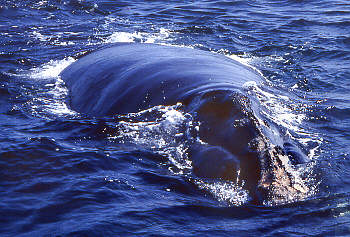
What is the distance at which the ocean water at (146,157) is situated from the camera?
4895 millimetres

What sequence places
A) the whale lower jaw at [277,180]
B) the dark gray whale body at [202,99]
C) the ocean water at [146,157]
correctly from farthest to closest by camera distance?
the dark gray whale body at [202,99] → the whale lower jaw at [277,180] → the ocean water at [146,157]

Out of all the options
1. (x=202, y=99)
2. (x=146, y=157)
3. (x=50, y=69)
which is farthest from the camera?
(x=50, y=69)

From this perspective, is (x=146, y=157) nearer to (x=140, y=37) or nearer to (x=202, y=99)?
(x=202, y=99)

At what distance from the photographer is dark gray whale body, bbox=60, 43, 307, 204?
529 cm

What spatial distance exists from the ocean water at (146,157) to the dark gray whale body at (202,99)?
0.55 ft

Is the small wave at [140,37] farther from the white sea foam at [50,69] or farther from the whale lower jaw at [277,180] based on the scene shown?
the whale lower jaw at [277,180]

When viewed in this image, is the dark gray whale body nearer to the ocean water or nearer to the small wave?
the ocean water

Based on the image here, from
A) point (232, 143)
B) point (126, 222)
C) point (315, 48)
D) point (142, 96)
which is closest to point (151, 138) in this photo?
point (142, 96)

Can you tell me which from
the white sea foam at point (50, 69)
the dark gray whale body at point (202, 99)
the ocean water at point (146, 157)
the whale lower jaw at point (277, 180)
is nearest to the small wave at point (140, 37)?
the ocean water at point (146, 157)

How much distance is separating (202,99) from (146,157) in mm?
962

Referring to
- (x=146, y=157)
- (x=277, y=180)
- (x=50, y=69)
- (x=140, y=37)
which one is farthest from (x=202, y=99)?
(x=140, y=37)

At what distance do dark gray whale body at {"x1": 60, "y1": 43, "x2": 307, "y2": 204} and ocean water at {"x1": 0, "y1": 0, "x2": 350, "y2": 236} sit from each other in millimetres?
169

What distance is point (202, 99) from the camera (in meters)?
6.44

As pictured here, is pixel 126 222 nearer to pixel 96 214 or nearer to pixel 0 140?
pixel 96 214
